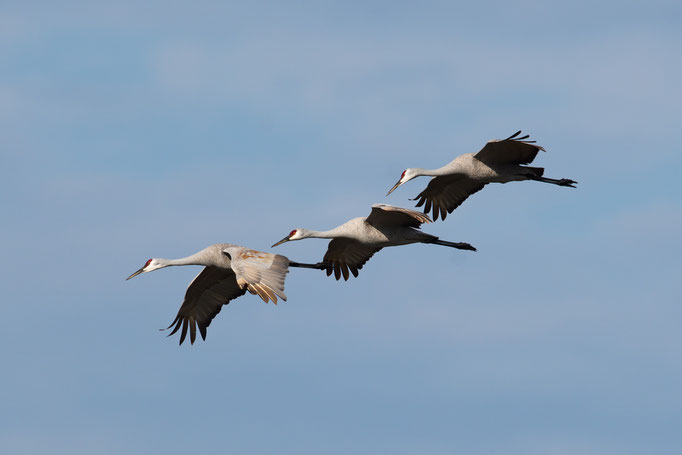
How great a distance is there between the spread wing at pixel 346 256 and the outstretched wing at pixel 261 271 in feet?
10.3

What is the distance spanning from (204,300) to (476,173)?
5.10 m

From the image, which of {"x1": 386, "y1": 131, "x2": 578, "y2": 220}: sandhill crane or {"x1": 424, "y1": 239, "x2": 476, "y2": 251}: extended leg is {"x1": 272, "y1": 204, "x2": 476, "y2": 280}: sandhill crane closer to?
{"x1": 424, "y1": 239, "x2": 476, "y2": 251}: extended leg

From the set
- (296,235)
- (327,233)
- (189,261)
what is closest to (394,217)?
(327,233)

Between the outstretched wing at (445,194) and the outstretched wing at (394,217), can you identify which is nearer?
the outstretched wing at (394,217)

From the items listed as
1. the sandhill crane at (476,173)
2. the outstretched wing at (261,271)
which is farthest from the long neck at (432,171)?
the outstretched wing at (261,271)

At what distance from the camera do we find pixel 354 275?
1075 inches

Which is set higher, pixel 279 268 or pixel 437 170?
pixel 437 170

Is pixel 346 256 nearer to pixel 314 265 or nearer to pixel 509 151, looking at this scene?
pixel 314 265

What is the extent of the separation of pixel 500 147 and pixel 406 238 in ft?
7.10

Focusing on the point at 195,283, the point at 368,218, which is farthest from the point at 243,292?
the point at 368,218

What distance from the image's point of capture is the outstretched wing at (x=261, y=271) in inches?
890

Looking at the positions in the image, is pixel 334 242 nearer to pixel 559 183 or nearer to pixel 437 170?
pixel 437 170

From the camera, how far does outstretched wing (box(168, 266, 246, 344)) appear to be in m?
26.2

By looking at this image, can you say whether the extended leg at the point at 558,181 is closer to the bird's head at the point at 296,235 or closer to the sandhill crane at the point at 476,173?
the sandhill crane at the point at 476,173
